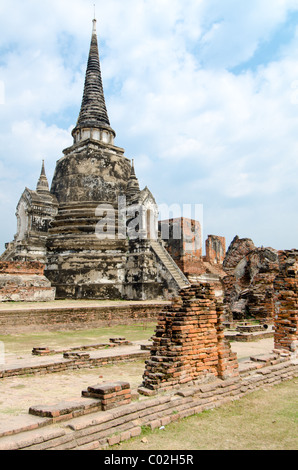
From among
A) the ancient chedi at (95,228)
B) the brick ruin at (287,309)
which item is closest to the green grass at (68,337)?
the brick ruin at (287,309)

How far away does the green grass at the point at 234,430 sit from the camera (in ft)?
11.8

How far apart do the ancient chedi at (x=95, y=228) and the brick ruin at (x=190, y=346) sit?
11928 mm

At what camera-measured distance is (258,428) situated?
4086 millimetres

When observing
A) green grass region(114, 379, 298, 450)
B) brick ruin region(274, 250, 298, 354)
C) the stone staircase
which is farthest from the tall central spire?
green grass region(114, 379, 298, 450)

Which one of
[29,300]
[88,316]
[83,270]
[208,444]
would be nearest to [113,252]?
[83,270]

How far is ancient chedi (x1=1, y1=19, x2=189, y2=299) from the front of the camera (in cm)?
1811

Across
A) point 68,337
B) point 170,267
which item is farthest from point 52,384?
point 170,267

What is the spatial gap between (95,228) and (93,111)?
7747mm

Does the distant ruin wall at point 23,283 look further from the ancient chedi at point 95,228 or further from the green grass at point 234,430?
the green grass at point 234,430

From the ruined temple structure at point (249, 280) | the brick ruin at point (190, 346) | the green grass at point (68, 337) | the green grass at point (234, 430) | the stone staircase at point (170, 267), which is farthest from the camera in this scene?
the stone staircase at point (170, 267)

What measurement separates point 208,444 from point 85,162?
60.7 ft

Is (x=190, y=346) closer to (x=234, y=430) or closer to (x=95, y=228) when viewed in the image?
(x=234, y=430)

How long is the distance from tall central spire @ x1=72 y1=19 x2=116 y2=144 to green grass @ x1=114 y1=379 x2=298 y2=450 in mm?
19296

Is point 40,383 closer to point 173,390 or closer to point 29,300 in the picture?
point 173,390
